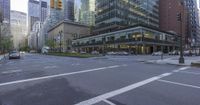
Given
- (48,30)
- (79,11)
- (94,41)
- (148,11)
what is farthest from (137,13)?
(48,30)

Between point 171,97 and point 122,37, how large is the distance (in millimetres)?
70728

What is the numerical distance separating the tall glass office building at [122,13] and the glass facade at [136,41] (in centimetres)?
649

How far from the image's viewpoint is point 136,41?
2773 inches

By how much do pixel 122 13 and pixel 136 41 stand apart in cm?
2469

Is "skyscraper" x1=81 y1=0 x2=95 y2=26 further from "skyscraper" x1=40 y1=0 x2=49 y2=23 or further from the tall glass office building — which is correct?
"skyscraper" x1=40 y1=0 x2=49 y2=23

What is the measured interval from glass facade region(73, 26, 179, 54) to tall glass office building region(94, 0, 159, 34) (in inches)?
256

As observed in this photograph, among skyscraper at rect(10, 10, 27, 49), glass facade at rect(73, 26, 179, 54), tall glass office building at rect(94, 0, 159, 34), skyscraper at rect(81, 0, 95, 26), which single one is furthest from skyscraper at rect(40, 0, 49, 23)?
tall glass office building at rect(94, 0, 159, 34)

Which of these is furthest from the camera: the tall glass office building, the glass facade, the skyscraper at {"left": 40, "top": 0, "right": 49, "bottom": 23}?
the tall glass office building

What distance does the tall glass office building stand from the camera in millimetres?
89250

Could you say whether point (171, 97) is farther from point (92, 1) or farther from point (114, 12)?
point (92, 1)

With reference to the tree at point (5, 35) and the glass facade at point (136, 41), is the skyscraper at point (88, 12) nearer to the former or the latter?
the glass facade at point (136, 41)

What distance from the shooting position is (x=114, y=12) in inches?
3482

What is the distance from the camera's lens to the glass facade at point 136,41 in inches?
2785

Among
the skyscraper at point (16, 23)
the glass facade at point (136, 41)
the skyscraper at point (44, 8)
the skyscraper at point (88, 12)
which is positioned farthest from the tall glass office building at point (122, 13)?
the skyscraper at point (16, 23)
